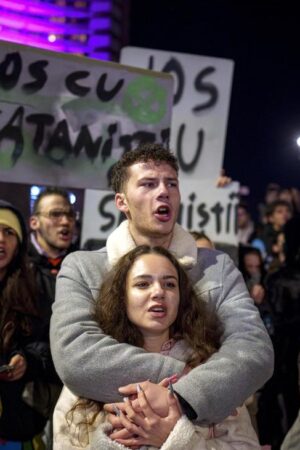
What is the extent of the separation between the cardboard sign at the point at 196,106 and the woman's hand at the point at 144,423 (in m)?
2.27

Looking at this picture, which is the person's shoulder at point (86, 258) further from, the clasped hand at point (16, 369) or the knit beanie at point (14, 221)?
the knit beanie at point (14, 221)

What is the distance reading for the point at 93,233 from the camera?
4230mm

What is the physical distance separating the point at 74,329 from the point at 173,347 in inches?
13.2

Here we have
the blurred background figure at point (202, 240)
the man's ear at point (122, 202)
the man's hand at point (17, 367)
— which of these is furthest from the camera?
the blurred background figure at point (202, 240)

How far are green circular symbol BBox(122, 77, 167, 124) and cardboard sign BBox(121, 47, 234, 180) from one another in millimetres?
295

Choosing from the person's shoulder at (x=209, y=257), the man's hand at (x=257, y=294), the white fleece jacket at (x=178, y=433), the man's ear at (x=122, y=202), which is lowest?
the white fleece jacket at (x=178, y=433)

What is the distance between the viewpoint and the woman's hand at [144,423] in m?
2.38

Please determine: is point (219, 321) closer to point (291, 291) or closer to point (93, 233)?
point (93, 233)

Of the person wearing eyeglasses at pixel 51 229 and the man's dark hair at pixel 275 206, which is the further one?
the man's dark hair at pixel 275 206

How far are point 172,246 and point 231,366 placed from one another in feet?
1.91

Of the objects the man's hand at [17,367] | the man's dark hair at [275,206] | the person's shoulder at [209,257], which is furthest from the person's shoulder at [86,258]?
the man's dark hair at [275,206]

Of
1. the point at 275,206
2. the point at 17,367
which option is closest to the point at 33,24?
the point at 275,206

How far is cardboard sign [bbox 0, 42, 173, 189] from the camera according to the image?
12.7 feet

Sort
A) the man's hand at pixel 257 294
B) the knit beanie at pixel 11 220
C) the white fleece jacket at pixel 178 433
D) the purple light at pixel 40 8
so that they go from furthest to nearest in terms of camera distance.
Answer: the purple light at pixel 40 8 < the man's hand at pixel 257 294 < the knit beanie at pixel 11 220 < the white fleece jacket at pixel 178 433
